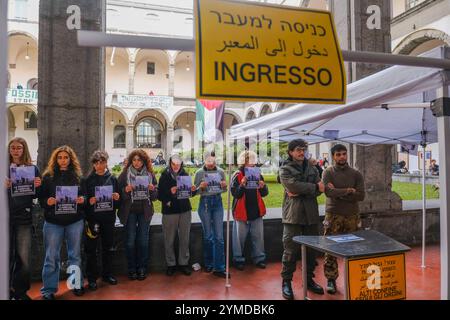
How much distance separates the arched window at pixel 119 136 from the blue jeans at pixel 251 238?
26.9m

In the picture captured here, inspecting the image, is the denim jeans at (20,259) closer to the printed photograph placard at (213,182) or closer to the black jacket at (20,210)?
the black jacket at (20,210)

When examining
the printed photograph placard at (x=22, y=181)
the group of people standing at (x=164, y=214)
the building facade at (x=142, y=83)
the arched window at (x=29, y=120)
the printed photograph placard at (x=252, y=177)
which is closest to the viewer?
the printed photograph placard at (x=22, y=181)

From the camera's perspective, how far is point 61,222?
405 cm

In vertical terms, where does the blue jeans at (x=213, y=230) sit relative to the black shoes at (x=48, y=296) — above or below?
above

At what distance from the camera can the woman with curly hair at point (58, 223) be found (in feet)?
13.2

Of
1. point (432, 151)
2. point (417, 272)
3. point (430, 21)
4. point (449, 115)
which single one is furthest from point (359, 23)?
point (432, 151)

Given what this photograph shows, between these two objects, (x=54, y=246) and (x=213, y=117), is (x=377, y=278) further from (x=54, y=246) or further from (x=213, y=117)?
(x=213, y=117)

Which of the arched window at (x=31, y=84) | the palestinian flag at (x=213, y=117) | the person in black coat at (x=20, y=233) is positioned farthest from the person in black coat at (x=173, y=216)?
the arched window at (x=31, y=84)

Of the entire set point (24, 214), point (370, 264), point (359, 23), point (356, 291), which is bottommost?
point (356, 291)

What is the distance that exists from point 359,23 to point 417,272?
432 centimetres

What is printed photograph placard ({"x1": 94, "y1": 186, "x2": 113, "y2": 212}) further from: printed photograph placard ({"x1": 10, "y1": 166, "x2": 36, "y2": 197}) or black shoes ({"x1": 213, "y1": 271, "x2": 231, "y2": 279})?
black shoes ({"x1": 213, "y1": 271, "x2": 231, "y2": 279})

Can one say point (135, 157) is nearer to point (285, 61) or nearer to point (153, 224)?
point (153, 224)

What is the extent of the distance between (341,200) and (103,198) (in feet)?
9.92

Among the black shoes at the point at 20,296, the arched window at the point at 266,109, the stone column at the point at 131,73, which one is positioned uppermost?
the stone column at the point at 131,73
